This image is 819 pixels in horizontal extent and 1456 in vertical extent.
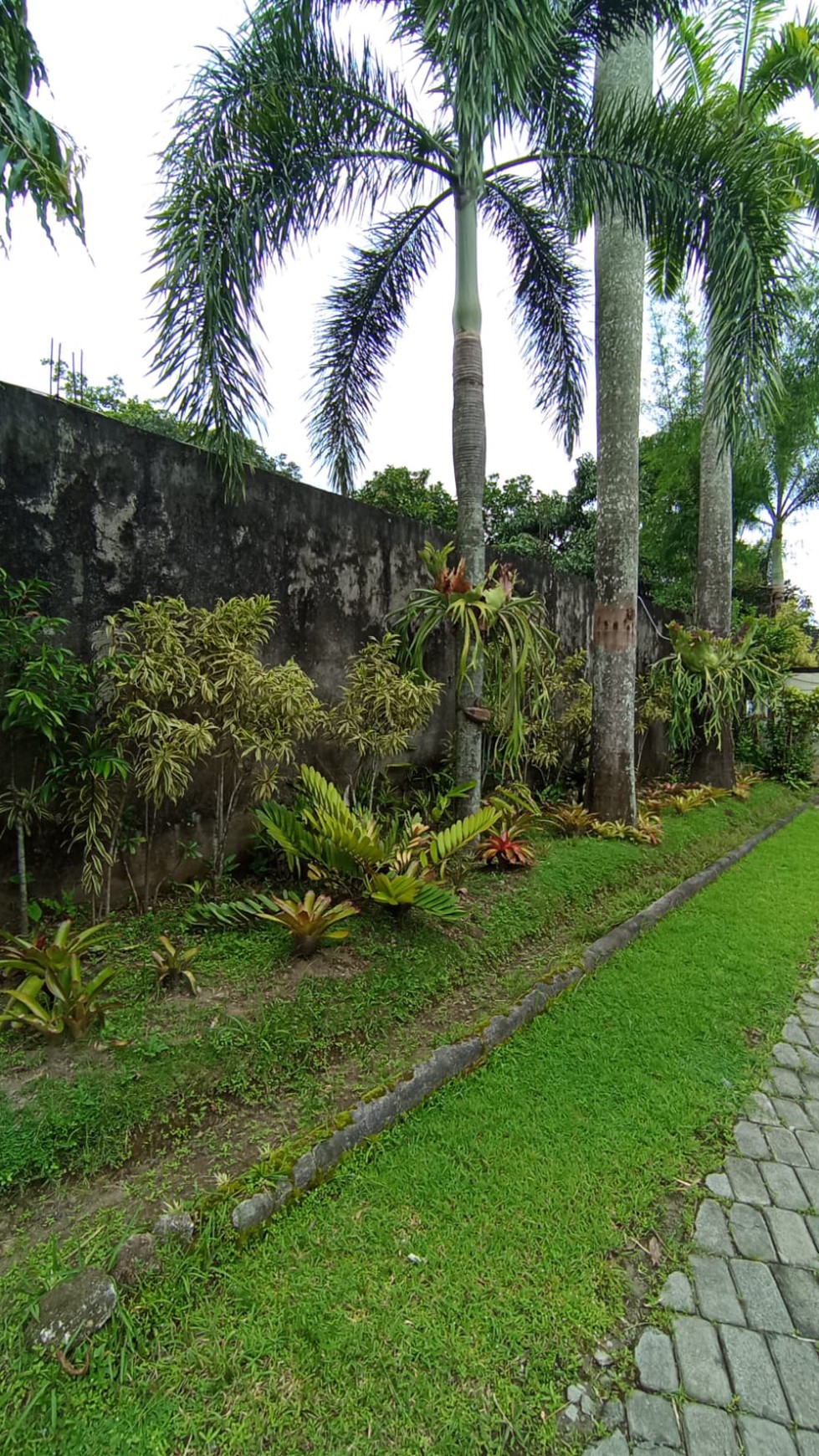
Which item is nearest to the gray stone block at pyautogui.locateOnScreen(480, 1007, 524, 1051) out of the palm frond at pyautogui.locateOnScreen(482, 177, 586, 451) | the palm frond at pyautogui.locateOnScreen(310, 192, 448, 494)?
the palm frond at pyautogui.locateOnScreen(310, 192, 448, 494)

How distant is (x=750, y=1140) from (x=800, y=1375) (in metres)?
0.80

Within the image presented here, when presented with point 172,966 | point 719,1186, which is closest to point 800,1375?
point 719,1186

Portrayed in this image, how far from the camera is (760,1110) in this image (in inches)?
89.4

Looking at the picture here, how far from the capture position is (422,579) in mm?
4832


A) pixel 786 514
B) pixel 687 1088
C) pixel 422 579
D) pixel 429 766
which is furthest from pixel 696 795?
pixel 786 514

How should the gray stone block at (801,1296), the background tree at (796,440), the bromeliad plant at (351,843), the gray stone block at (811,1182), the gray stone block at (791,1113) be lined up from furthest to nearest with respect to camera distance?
1. the background tree at (796,440)
2. the bromeliad plant at (351,843)
3. the gray stone block at (791,1113)
4. the gray stone block at (811,1182)
5. the gray stone block at (801,1296)

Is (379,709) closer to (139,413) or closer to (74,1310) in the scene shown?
(74,1310)

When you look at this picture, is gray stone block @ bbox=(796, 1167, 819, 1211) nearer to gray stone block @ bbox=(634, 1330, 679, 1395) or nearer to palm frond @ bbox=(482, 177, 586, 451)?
gray stone block @ bbox=(634, 1330, 679, 1395)

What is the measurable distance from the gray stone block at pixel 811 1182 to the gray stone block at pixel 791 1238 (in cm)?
9

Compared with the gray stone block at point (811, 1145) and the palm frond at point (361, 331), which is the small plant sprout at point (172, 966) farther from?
the palm frond at point (361, 331)

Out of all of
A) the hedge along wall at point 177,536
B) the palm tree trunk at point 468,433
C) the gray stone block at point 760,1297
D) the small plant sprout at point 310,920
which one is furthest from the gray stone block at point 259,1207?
the palm tree trunk at point 468,433

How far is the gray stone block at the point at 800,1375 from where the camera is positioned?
1290 millimetres

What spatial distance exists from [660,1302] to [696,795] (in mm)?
5453

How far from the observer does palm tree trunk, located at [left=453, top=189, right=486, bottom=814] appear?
4.19 metres
